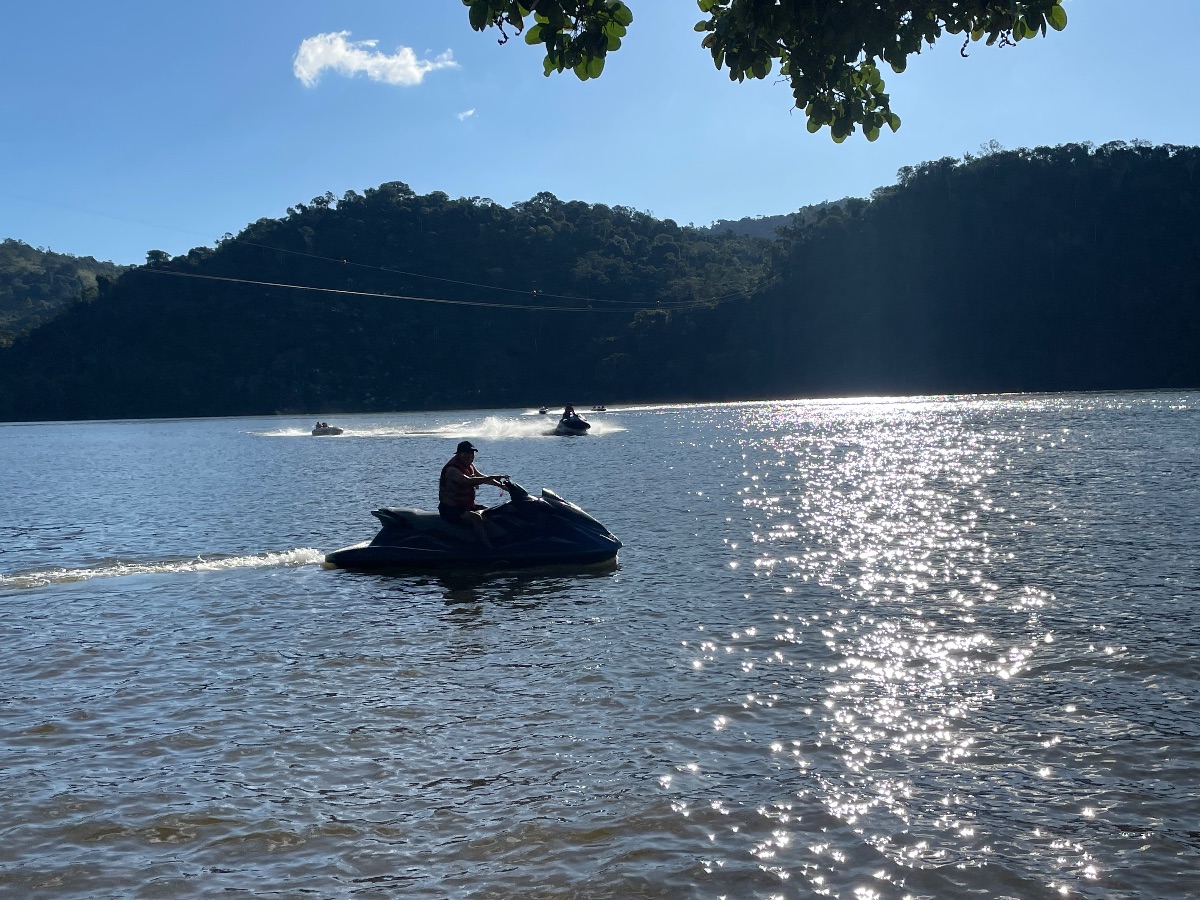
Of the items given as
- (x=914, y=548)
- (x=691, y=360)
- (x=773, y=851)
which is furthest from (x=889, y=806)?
(x=691, y=360)

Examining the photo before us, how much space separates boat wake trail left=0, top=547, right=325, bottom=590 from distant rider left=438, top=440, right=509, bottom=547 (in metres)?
3.19

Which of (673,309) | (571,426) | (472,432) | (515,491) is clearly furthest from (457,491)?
(673,309)

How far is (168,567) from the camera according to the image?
19.2 meters

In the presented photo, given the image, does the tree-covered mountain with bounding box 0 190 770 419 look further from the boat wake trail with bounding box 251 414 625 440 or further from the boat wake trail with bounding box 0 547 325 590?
the boat wake trail with bounding box 0 547 325 590

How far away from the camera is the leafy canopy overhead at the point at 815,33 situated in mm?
5977

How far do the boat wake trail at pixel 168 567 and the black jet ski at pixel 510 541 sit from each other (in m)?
2.50

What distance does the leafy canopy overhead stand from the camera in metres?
5.98

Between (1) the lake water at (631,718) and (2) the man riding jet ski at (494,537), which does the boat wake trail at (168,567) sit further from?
(2) the man riding jet ski at (494,537)

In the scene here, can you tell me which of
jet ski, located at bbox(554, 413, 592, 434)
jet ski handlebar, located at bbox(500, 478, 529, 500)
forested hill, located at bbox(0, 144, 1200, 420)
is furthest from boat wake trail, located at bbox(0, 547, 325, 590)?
forested hill, located at bbox(0, 144, 1200, 420)

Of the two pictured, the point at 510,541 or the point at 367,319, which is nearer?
the point at 510,541

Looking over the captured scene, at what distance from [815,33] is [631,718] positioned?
591 cm

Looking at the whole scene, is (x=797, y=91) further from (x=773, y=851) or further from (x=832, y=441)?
(x=832, y=441)

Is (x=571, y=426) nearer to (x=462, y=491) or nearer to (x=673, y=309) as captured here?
(x=462, y=491)

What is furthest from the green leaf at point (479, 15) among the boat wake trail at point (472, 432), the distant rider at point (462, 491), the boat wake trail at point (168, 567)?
the boat wake trail at point (472, 432)
